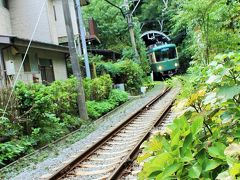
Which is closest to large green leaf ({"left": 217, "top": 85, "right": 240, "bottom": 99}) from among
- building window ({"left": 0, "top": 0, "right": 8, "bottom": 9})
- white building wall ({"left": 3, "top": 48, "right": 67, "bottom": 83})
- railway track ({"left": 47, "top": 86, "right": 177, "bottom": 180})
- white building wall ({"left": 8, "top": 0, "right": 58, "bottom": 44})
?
railway track ({"left": 47, "top": 86, "right": 177, "bottom": 180})

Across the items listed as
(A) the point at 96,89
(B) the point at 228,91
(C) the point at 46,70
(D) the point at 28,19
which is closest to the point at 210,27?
(A) the point at 96,89

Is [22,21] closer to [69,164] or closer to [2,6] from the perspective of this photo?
[2,6]

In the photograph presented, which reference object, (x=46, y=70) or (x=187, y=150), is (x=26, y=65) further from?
(x=187, y=150)

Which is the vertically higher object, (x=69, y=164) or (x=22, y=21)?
(x=22, y=21)

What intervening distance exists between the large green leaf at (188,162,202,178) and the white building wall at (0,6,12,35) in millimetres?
18324

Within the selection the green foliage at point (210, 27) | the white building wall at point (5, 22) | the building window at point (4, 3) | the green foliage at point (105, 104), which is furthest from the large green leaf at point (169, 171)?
the building window at point (4, 3)

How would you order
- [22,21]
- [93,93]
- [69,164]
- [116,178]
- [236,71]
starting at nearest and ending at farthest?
[236,71] → [116,178] → [69,164] → [93,93] → [22,21]

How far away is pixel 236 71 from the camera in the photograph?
2.49 metres

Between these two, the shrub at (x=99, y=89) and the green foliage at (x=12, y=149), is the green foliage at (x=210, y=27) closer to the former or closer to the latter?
the green foliage at (x=12, y=149)

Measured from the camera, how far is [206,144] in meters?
2.23

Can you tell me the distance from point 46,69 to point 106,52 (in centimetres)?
1821

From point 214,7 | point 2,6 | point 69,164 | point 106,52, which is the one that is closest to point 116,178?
point 69,164

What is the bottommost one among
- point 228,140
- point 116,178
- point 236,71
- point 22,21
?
point 116,178

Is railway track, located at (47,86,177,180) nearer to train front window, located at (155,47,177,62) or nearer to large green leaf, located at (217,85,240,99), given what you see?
large green leaf, located at (217,85,240,99)
